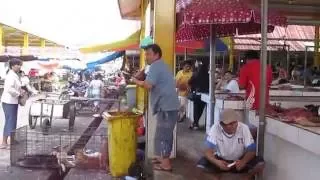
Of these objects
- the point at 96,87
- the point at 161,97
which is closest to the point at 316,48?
the point at 96,87

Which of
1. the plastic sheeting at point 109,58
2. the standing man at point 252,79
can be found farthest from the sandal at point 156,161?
the plastic sheeting at point 109,58

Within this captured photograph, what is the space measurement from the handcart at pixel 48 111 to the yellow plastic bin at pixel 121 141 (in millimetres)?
4992

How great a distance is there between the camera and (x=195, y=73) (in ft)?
35.4

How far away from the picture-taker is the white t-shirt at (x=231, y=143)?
522cm

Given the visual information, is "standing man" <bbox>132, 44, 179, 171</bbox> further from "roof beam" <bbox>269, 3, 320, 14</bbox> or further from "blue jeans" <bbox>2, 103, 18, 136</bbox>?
"roof beam" <bbox>269, 3, 320, 14</bbox>

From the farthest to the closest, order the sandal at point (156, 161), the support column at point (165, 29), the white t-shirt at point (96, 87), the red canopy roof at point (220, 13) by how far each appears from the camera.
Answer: the white t-shirt at point (96, 87) → the support column at point (165, 29) → the sandal at point (156, 161) → the red canopy roof at point (220, 13)

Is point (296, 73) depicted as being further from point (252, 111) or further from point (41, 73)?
point (41, 73)

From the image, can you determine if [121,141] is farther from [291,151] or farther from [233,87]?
[233,87]

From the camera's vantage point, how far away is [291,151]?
199 inches

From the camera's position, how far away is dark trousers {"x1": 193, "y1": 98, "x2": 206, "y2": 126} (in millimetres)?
10516

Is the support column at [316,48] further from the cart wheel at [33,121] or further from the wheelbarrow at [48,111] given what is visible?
the cart wheel at [33,121]

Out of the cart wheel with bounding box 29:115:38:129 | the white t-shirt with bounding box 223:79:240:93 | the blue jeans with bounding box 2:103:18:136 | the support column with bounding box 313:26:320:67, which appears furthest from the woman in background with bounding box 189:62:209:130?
the support column with bounding box 313:26:320:67

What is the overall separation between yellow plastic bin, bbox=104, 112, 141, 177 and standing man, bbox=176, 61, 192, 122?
400cm

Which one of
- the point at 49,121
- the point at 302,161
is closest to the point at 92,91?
the point at 49,121
